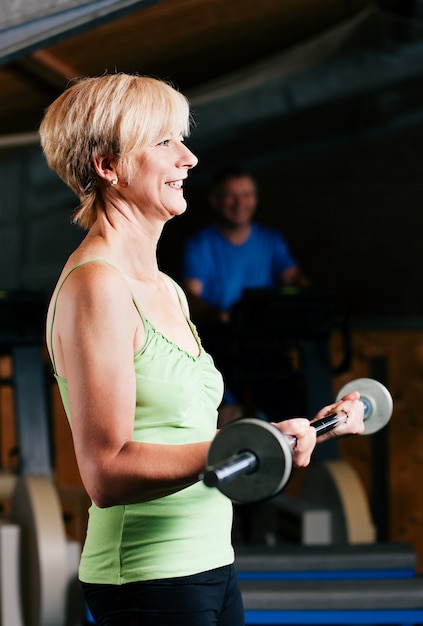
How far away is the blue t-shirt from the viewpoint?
4.47 meters

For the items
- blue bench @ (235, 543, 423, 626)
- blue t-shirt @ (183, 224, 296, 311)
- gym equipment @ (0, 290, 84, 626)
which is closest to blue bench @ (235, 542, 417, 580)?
blue bench @ (235, 543, 423, 626)

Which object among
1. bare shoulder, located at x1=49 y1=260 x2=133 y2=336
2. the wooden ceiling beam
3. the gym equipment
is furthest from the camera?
the wooden ceiling beam

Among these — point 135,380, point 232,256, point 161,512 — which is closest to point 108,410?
point 135,380

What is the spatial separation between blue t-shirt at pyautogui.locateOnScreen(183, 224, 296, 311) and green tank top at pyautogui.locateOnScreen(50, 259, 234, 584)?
10.5 ft

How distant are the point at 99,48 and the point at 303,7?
97 centimetres

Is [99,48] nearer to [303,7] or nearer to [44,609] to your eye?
[303,7]

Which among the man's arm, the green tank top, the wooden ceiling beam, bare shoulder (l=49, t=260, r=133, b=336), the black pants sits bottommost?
the black pants

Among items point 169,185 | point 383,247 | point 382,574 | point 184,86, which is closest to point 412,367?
point 383,247

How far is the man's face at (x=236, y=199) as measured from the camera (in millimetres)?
4332

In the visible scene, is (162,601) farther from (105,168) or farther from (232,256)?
(232,256)

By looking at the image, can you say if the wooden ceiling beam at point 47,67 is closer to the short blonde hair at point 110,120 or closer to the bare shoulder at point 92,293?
the short blonde hair at point 110,120

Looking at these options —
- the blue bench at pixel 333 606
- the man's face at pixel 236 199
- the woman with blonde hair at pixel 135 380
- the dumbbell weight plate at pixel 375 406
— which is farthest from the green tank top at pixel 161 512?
the man's face at pixel 236 199

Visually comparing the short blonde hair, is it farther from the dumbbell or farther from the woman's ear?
the dumbbell

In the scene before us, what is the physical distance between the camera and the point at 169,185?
1.26m
